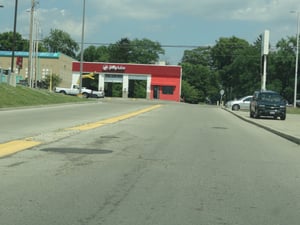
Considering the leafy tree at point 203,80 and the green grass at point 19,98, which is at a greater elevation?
the leafy tree at point 203,80

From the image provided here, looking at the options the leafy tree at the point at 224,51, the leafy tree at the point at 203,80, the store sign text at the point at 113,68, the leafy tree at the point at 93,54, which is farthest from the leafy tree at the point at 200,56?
the store sign text at the point at 113,68

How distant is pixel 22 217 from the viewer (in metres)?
6.78

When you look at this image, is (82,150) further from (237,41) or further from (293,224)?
(237,41)

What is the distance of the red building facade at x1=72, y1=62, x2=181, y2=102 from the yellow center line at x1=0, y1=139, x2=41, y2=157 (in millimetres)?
79943

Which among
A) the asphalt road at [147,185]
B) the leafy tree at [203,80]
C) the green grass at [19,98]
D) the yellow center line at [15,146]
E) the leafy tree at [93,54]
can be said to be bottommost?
the asphalt road at [147,185]

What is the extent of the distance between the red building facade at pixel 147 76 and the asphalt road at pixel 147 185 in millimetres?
79897

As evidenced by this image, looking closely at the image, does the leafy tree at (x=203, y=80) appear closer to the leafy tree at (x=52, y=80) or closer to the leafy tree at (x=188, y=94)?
A: the leafy tree at (x=188, y=94)

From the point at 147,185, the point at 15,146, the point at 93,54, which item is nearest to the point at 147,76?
the point at 93,54

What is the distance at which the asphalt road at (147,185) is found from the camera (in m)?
7.03

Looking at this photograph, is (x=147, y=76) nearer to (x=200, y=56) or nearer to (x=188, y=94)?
(x=188, y=94)

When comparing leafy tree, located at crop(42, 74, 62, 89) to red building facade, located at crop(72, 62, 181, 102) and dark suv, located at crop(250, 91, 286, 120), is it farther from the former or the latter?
dark suv, located at crop(250, 91, 286, 120)

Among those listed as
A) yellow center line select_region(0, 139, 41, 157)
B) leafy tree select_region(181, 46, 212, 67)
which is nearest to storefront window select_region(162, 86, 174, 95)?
leafy tree select_region(181, 46, 212, 67)

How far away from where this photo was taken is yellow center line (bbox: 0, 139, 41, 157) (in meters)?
12.8

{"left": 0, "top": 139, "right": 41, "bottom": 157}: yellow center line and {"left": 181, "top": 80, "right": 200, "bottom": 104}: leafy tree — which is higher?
{"left": 181, "top": 80, "right": 200, "bottom": 104}: leafy tree
